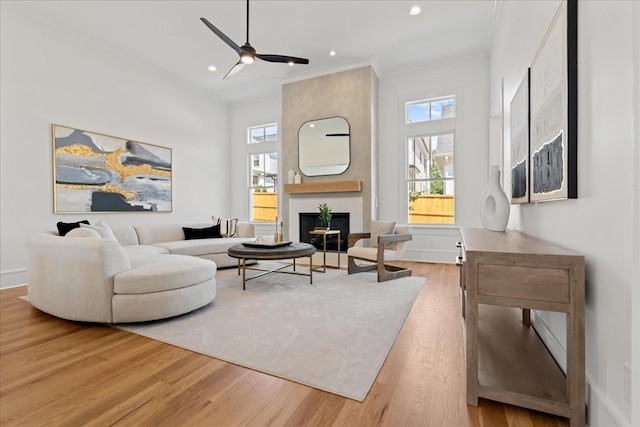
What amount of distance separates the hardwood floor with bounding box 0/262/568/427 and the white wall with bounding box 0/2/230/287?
2.39 m

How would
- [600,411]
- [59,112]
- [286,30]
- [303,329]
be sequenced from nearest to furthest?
[600,411] < [303,329] < [59,112] < [286,30]

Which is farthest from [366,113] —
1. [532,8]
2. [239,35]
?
[532,8]

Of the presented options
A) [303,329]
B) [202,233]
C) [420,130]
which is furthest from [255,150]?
[303,329]

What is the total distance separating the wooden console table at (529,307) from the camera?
1257 millimetres

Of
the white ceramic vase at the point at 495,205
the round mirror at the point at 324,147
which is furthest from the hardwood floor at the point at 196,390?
the round mirror at the point at 324,147

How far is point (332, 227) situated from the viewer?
577 centimetres

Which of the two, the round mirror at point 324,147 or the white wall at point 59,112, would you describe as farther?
the round mirror at point 324,147

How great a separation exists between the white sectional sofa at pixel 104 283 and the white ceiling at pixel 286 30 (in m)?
3.22

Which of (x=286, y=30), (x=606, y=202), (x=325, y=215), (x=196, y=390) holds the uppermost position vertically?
(x=286, y=30)

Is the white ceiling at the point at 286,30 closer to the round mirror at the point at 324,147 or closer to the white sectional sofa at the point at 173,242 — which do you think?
the round mirror at the point at 324,147

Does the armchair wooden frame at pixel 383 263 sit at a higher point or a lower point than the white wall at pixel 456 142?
lower

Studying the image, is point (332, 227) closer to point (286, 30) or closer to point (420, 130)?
point (420, 130)

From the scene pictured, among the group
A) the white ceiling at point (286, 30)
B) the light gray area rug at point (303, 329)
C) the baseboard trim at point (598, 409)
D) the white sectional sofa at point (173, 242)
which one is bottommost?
the light gray area rug at point (303, 329)

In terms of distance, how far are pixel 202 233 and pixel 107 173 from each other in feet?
5.72
